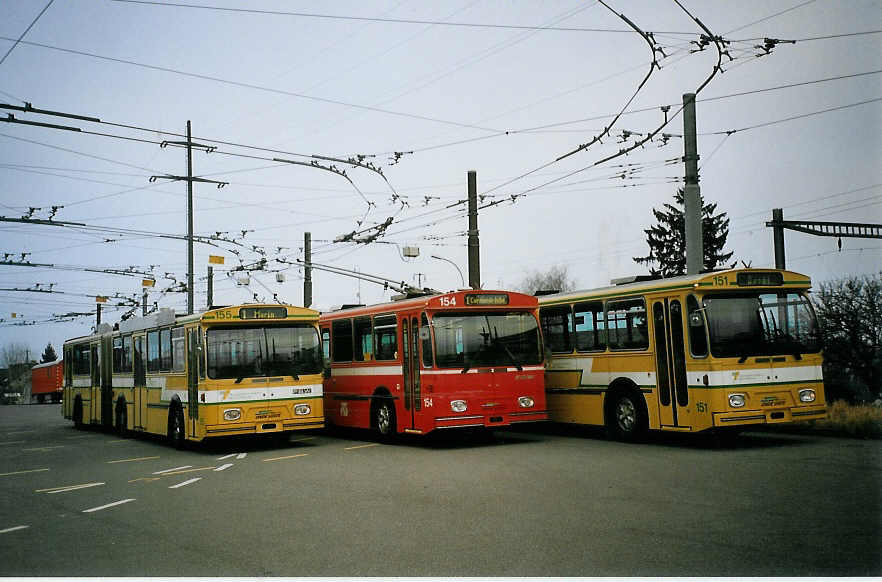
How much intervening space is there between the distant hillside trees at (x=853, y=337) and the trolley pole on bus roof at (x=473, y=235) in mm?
8898

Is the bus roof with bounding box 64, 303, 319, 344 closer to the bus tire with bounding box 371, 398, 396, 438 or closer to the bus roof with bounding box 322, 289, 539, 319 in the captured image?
the bus roof with bounding box 322, 289, 539, 319

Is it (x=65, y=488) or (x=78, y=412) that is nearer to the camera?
(x=65, y=488)

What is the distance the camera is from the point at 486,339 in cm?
1695

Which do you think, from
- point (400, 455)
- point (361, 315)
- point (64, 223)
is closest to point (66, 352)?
point (64, 223)

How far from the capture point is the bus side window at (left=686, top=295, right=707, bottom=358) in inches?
574

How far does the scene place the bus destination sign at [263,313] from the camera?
1750cm

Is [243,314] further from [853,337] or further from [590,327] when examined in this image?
[853,337]

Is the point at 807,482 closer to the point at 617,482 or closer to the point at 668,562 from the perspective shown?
the point at 617,482

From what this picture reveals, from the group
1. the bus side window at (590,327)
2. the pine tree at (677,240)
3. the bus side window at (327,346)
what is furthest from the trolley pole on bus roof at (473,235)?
the pine tree at (677,240)

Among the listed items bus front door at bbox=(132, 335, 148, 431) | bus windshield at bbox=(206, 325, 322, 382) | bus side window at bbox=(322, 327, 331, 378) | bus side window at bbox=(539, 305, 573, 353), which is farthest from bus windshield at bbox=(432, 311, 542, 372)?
bus front door at bbox=(132, 335, 148, 431)

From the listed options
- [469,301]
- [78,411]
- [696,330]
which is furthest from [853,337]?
[78,411]

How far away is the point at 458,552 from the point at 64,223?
22.5m

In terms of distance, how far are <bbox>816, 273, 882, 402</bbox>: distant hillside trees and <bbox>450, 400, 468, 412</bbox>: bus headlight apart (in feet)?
31.0

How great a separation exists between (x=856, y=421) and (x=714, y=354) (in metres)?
3.72
